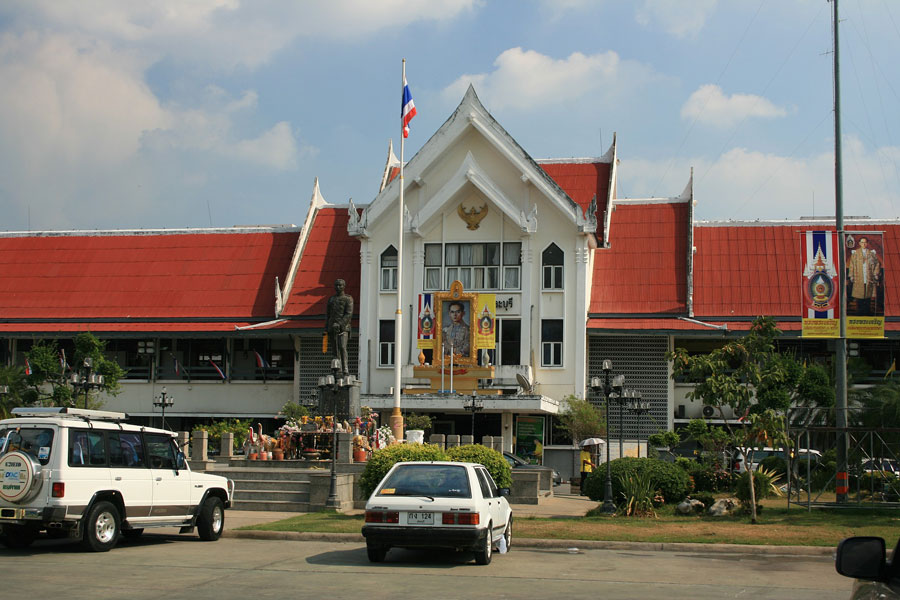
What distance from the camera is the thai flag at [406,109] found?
3347cm

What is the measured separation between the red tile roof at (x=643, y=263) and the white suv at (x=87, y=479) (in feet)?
92.5

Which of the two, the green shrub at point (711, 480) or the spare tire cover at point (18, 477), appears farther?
the green shrub at point (711, 480)

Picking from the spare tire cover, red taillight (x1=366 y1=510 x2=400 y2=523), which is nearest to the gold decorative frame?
red taillight (x1=366 y1=510 x2=400 y2=523)

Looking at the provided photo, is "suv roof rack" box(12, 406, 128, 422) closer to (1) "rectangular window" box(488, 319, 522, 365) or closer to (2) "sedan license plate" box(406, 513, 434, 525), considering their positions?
(2) "sedan license plate" box(406, 513, 434, 525)

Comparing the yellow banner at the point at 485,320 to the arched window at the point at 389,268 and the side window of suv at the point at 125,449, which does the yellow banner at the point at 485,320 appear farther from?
the side window of suv at the point at 125,449

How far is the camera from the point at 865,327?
26.1 metres

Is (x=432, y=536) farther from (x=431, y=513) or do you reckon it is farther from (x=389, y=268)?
(x=389, y=268)

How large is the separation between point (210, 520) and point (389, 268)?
26.7m

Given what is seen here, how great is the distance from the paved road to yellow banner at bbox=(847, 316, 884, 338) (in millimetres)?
11025

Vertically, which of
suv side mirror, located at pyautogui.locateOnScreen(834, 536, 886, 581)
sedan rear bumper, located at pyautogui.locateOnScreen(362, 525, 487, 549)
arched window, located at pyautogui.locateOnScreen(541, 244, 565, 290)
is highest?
arched window, located at pyautogui.locateOnScreen(541, 244, 565, 290)

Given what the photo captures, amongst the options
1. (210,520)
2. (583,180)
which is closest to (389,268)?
(583,180)

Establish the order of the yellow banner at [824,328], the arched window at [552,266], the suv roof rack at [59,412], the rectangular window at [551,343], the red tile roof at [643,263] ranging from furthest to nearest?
1. the red tile roof at [643,263]
2. the arched window at [552,266]
3. the rectangular window at [551,343]
4. the yellow banner at [824,328]
5. the suv roof rack at [59,412]

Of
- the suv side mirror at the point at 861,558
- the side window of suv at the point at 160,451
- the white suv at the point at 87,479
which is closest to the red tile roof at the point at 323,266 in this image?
the side window of suv at the point at 160,451

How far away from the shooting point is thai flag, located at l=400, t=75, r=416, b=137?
33469 millimetres
